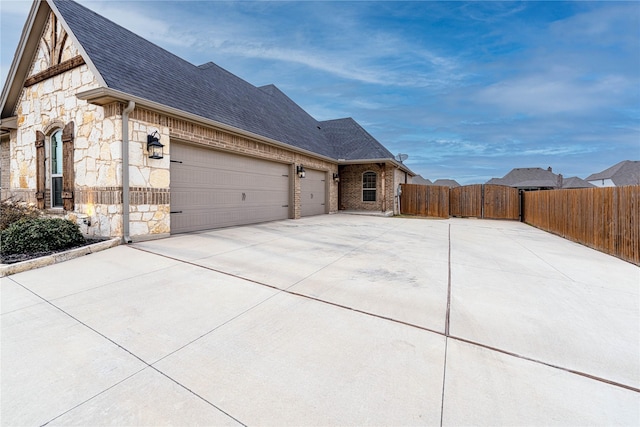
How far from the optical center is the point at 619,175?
34688mm

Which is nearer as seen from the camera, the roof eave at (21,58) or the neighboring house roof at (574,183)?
the roof eave at (21,58)

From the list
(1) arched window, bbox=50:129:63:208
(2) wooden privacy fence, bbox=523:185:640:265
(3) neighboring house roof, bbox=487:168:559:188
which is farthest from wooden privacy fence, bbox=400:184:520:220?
(3) neighboring house roof, bbox=487:168:559:188

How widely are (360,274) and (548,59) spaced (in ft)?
46.6

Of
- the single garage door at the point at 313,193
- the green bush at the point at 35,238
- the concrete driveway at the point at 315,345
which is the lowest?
the concrete driveway at the point at 315,345

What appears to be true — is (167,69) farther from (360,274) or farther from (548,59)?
(548,59)

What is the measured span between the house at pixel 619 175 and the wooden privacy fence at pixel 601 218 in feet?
110

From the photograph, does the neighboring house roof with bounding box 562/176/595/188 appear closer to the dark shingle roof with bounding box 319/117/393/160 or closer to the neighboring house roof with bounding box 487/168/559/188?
the neighboring house roof with bounding box 487/168/559/188

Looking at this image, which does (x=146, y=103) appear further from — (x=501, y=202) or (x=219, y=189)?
(x=501, y=202)

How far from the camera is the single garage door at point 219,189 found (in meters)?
7.18

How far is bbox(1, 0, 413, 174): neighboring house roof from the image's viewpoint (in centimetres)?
616

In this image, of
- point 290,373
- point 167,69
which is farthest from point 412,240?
point 167,69

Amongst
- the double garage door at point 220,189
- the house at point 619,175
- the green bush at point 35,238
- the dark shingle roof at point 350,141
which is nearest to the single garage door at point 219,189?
the double garage door at point 220,189

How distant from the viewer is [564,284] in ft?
13.2

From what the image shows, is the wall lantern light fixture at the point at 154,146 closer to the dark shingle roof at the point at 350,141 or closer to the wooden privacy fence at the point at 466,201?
the dark shingle roof at the point at 350,141
